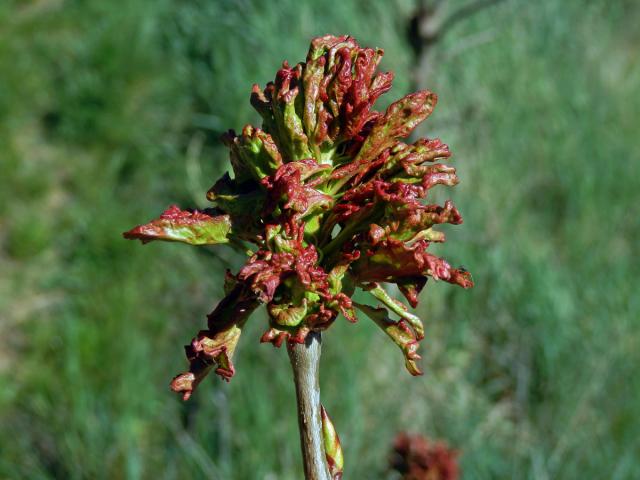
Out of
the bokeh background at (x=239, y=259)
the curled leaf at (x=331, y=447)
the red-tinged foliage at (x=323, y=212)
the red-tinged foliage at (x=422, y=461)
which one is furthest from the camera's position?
the bokeh background at (x=239, y=259)

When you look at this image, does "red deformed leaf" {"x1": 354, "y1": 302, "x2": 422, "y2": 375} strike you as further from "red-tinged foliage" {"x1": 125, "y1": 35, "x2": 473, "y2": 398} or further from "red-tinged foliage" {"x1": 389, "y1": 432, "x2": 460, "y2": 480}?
"red-tinged foliage" {"x1": 389, "y1": 432, "x2": 460, "y2": 480}

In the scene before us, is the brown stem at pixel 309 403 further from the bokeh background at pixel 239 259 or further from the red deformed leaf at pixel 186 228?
the bokeh background at pixel 239 259

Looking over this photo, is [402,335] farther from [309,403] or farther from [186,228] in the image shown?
[186,228]

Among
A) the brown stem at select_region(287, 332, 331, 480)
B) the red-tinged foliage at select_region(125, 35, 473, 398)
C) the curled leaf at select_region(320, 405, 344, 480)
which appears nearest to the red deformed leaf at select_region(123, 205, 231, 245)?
the red-tinged foliage at select_region(125, 35, 473, 398)

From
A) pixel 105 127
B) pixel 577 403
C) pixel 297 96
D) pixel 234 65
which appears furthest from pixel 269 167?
pixel 105 127

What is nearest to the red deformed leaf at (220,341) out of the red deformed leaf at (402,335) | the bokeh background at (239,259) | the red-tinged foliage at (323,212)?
the red-tinged foliage at (323,212)

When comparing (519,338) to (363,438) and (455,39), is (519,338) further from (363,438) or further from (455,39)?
(455,39)

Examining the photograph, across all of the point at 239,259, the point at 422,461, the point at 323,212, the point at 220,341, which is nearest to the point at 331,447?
the point at 220,341
